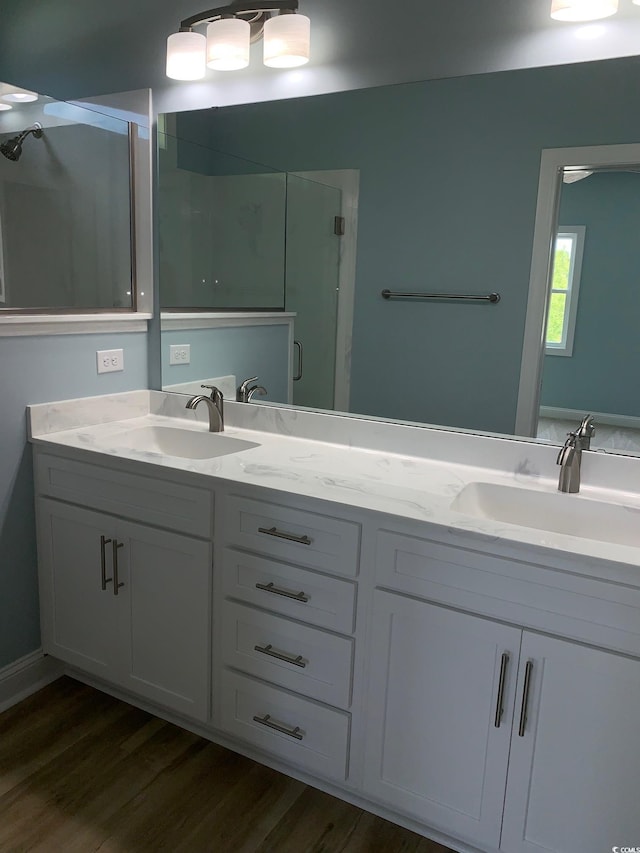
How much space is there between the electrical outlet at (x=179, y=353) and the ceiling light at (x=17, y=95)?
98 centimetres

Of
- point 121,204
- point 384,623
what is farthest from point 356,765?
point 121,204

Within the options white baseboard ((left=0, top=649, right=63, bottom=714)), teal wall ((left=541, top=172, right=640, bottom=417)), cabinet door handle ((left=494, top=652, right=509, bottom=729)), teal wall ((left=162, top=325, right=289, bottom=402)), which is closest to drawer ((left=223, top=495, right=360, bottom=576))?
cabinet door handle ((left=494, top=652, right=509, bottom=729))

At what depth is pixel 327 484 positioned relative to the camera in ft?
5.71

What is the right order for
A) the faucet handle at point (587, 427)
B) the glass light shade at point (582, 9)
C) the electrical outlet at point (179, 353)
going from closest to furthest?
the glass light shade at point (582, 9) → the faucet handle at point (587, 427) → the electrical outlet at point (179, 353)

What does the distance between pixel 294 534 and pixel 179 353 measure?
113 centimetres

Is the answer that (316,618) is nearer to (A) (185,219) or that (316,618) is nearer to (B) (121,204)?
(A) (185,219)

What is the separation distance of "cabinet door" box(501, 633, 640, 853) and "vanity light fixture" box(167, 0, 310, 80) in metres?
1.80

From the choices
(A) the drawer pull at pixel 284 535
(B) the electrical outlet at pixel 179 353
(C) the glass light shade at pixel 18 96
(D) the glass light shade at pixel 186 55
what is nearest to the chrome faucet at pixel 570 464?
(A) the drawer pull at pixel 284 535

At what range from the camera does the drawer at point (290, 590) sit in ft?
5.41

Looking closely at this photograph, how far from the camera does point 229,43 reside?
6.81 ft

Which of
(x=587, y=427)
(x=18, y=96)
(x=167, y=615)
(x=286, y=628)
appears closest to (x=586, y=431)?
(x=587, y=427)

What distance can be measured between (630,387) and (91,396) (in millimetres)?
1784

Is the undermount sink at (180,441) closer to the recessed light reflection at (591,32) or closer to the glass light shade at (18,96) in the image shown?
the glass light shade at (18,96)

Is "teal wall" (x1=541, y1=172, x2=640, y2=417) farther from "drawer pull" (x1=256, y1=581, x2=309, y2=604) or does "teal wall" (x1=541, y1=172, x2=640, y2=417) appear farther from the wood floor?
the wood floor
